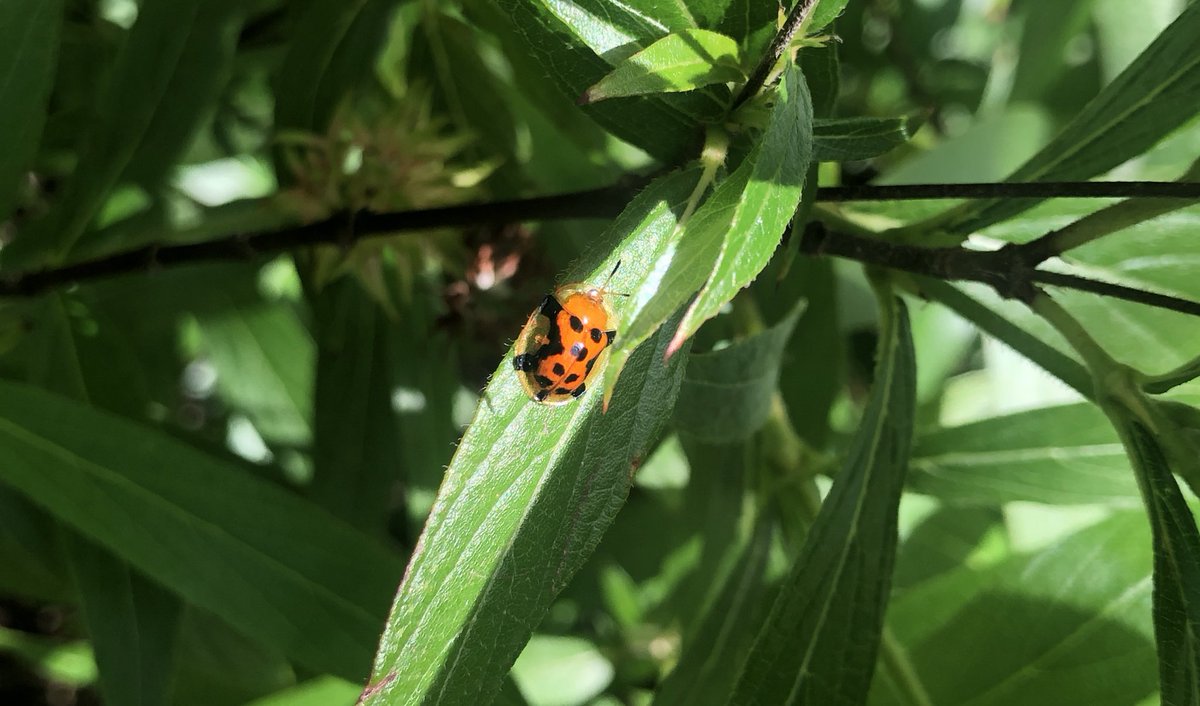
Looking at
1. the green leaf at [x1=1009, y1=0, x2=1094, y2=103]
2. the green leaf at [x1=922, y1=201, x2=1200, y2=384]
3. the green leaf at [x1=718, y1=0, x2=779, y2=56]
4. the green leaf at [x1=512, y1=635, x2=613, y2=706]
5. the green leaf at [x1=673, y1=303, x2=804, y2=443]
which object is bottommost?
the green leaf at [x1=512, y1=635, x2=613, y2=706]

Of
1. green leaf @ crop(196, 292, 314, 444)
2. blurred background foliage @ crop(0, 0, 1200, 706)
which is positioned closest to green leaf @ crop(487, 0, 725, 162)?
blurred background foliage @ crop(0, 0, 1200, 706)

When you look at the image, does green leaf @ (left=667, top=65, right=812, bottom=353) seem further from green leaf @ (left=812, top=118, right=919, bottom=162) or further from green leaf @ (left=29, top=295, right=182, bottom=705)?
green leaf @ (left=29, top=295, right=182, bottom=705)

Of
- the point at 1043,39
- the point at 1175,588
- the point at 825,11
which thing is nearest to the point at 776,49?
the point at 825,11

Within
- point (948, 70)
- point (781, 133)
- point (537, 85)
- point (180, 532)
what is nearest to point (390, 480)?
point (180, 532)

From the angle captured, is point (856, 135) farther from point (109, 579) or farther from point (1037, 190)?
point (109, 579)

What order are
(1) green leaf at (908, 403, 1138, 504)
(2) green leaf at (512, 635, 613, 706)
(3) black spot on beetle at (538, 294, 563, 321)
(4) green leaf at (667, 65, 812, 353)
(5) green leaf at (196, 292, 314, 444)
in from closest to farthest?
(4) green leaf at (667, 65, 812, 353), (3) black spot on beetle at (538, 294, 563, 321), (1) green leaf at (908, 403, 1138, 504), (5) green leaf at (196, 292, 314, 444), (2) green leaf at (512, 635, 613, 706)

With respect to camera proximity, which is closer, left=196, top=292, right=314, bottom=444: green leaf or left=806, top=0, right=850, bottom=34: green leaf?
left=806, top=0, right=850, bottom=34: green leaf

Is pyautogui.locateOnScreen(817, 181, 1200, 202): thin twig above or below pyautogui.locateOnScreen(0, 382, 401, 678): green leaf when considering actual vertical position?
above

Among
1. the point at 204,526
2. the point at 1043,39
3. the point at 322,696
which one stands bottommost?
the point at 322,696

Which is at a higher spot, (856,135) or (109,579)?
(856,135)
